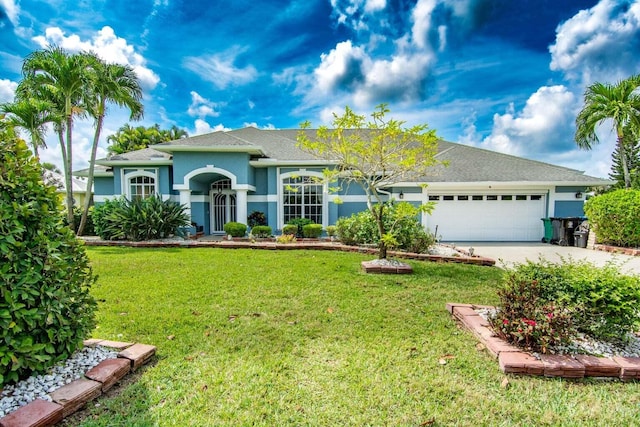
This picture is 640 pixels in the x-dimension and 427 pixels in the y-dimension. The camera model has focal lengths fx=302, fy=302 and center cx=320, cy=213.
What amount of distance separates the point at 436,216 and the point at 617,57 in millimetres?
7778

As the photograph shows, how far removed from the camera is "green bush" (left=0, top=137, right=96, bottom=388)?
86.5 inches

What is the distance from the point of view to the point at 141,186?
14.7 m

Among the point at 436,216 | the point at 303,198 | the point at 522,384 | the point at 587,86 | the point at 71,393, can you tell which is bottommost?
the point at 522,384

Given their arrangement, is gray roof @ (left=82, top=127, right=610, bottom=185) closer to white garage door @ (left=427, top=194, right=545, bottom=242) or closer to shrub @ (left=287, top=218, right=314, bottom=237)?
white garage door @ (left=427, top=194, right=545, bottom=242)

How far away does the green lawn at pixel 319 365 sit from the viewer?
2340 mm

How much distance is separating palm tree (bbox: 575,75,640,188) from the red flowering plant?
15711 mm

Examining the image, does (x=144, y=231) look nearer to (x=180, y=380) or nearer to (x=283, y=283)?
(x=283, y=283)

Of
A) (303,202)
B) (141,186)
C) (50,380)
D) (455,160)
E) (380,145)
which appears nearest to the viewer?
(50,380)

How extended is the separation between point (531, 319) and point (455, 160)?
1347cm

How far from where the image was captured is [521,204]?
13570 mm

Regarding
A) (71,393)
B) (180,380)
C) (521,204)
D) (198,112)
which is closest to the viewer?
(71,393)

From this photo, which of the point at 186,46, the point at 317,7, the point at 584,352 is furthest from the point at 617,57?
the point at 186,46

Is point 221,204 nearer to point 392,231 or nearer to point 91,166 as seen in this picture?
point 91,166

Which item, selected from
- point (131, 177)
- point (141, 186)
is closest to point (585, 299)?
point (141, 186)
